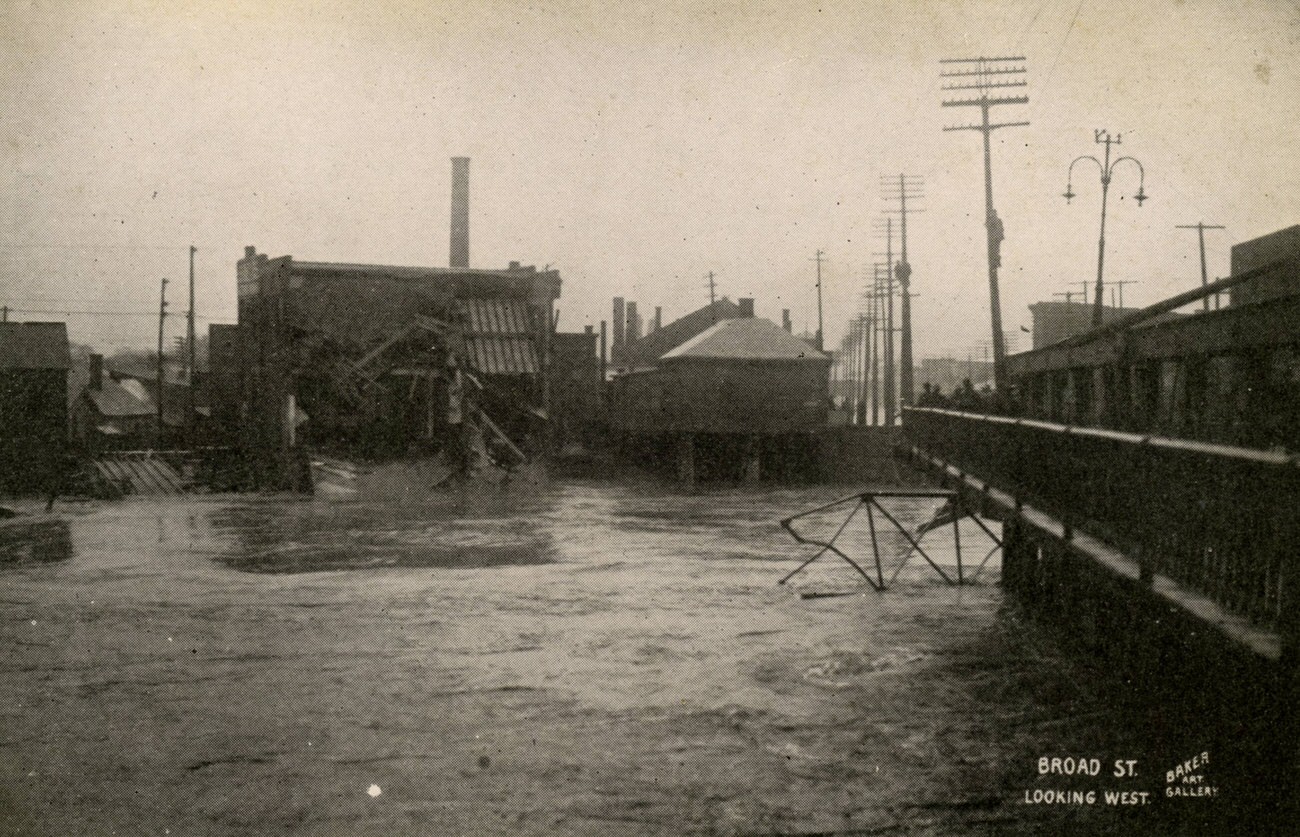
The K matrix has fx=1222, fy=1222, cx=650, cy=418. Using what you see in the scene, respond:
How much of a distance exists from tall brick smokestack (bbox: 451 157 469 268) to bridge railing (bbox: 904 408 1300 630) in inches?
1427

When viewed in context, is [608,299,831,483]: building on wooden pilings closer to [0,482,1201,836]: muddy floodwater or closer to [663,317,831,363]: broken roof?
[663,317,831,363]: broken roof

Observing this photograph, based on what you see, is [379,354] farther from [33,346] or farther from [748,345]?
Result: [748,345]

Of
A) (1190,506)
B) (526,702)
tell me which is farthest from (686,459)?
(1190,506)

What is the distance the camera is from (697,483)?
38.8 metres

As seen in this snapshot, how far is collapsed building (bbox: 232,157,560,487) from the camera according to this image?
1260 inches

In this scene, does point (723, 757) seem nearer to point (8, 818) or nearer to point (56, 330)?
point (8, 818)

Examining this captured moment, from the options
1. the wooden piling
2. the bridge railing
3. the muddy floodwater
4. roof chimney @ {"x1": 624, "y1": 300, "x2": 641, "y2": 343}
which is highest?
roof chimney @ {"x1": 624, "y1": 300, "x2": 641, "y2": 343}

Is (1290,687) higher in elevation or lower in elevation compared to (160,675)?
higher

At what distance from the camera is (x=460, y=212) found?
43500mm

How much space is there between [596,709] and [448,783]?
168 centimetres

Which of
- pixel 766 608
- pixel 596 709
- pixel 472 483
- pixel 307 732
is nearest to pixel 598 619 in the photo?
pixel 766 608

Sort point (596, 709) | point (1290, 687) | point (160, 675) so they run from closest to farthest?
point (1290, 687), point (596, 709), point (160, 675)

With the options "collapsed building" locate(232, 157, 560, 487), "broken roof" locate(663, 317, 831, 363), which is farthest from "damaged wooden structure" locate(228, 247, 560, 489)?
"broken roof" locate(663, 317, 831, 363)

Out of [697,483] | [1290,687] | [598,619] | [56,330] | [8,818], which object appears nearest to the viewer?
[1290,687]
